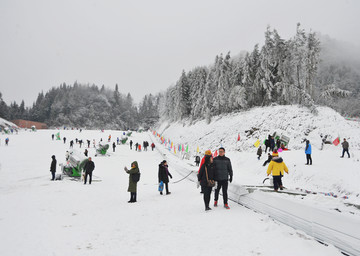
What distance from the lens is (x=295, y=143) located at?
969 inches


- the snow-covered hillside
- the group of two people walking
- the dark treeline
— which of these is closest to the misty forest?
the snow-covered hillside

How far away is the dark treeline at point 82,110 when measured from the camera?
130500 mm

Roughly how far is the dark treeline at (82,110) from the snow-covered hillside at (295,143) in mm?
80916

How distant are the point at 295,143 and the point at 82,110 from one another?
463 ft

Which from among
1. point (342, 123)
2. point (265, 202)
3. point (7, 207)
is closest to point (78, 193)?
point (7, 207)

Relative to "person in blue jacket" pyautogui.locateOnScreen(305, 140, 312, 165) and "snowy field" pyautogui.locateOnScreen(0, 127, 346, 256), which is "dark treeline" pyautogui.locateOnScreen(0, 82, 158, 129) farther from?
"snowy field" pyautogui.locateOnScreen(0, 127, 346, 256)

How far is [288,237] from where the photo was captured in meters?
4.49

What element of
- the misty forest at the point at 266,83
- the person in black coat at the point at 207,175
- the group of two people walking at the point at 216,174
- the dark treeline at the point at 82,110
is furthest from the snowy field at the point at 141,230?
the dark treeline at the point at 82,110

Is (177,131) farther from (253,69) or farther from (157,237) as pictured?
(157,237)

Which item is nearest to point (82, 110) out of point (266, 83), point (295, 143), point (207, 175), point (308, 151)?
point (266, 83)

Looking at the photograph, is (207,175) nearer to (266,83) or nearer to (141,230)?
(141,230)

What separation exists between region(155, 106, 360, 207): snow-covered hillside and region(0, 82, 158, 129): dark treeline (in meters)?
80.9

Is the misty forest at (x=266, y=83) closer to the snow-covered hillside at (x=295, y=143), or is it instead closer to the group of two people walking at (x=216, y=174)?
the snow-covered hillside at (x=295, y=143)

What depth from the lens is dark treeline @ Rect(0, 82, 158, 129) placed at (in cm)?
13050
